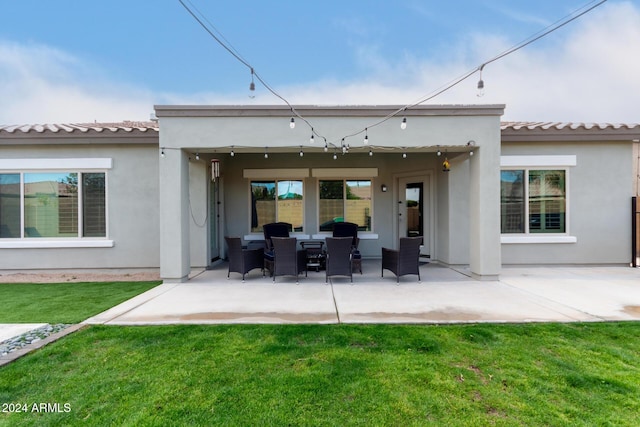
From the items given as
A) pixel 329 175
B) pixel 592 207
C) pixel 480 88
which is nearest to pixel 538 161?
pixel 592 207

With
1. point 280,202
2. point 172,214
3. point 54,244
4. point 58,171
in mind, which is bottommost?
point 54,244

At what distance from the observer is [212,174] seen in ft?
28.4

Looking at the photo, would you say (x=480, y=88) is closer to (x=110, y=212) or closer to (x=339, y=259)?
(x=339, y=259)

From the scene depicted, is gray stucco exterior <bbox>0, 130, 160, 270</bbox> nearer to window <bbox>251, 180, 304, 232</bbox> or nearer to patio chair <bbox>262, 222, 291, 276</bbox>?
patio chair <bbox>262, 222, 291, 276</bbox>

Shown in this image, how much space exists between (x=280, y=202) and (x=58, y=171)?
5.84 meters

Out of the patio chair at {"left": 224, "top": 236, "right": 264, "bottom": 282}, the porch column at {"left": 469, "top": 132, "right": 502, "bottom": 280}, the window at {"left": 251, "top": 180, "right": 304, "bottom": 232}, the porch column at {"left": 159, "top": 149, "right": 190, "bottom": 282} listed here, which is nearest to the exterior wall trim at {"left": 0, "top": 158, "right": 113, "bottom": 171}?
the porch column at {"left": 159, "top": 149, "right": 190, "bottom": 282}

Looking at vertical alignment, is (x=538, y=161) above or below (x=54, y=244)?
above

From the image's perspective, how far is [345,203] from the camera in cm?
1009

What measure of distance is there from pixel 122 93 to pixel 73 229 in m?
12.3

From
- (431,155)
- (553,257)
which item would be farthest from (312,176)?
(553,257)

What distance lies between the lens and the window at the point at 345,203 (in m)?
10.1

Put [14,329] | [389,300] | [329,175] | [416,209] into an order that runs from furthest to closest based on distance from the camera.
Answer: [329,175] → [416,209] → [389,300] → [14,329]

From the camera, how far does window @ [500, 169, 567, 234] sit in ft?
27.9

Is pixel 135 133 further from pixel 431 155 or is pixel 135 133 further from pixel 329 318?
pixel 431 155
